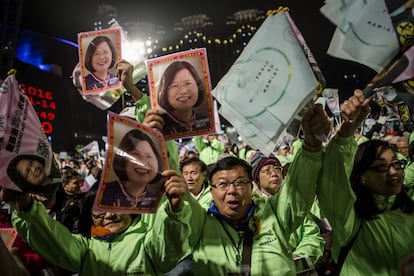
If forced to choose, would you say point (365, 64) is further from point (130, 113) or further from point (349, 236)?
point (130, 113)

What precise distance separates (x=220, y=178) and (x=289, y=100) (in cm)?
88

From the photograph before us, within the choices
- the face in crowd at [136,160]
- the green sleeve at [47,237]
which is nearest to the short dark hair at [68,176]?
the green sleeve at [47,237]

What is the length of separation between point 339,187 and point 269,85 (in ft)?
2.65

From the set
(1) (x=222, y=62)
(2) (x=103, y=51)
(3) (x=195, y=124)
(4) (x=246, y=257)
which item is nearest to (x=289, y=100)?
(3) (x=195, y=124)

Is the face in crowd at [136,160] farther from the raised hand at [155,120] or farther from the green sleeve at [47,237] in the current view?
the green sleeve at [47,237]

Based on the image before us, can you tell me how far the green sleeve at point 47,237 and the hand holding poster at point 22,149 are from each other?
182 millimetres

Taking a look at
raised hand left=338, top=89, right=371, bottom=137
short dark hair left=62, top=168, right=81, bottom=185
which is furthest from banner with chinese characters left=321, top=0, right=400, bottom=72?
short dark hair left=62, top=168, right=81, bottom=185

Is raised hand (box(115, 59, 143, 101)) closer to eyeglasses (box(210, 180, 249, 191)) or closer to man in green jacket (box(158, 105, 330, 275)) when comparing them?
man in green jacket (box(158, 105, 330, 275))

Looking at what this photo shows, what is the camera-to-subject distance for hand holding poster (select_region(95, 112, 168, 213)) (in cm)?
237

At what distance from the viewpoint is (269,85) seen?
262 centimetres

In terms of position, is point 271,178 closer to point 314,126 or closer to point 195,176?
point 195,176

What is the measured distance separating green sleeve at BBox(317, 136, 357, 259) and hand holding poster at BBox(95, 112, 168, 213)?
41.9 inches

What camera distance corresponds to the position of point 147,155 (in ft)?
8.23

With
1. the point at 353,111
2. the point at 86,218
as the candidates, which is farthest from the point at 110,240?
the point at 353,111
